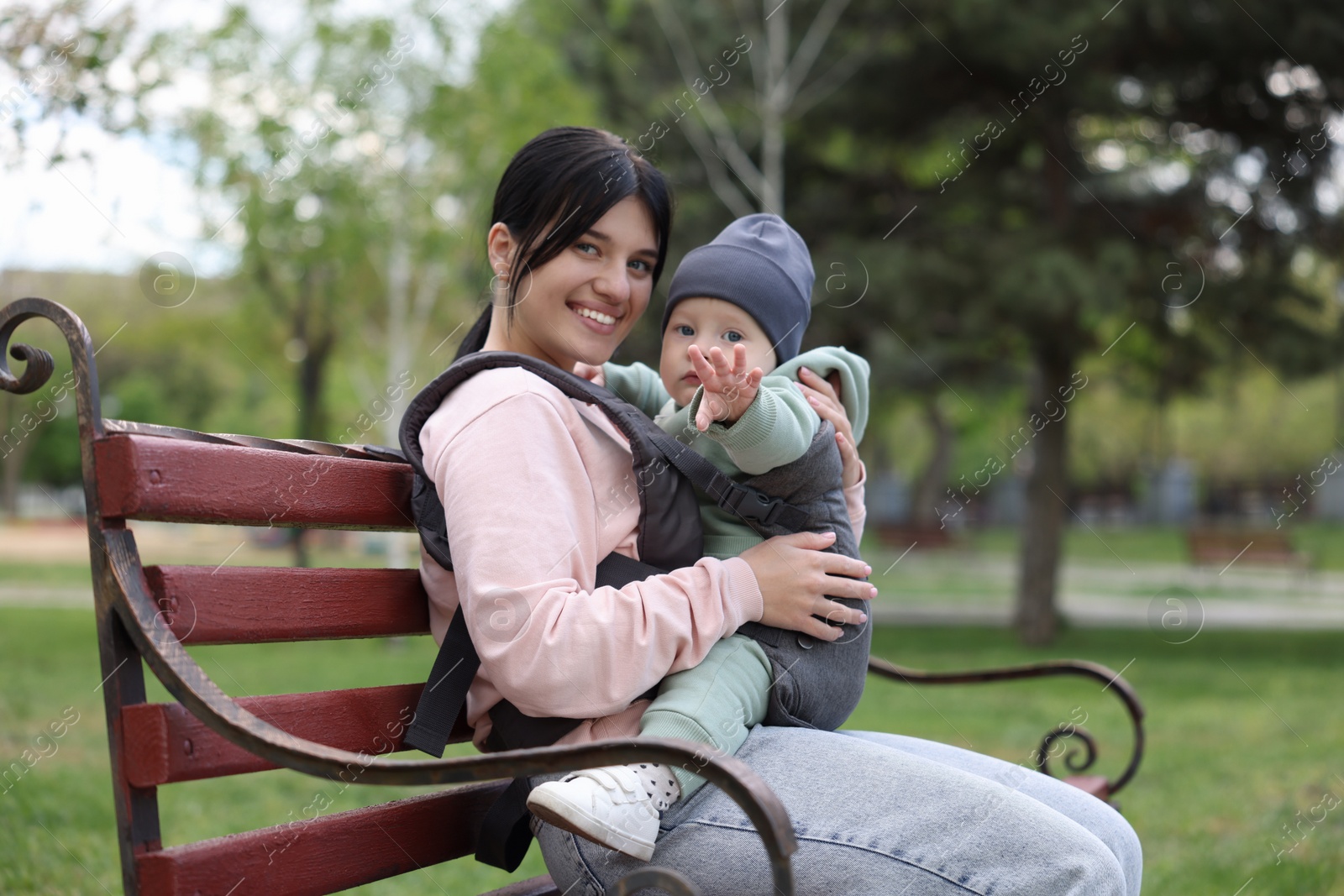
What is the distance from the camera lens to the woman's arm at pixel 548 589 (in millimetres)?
1701

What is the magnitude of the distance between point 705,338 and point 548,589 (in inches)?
26.6

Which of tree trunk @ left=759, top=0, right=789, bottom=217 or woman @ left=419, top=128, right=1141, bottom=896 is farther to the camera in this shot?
tree trunk @ left=759, top=0, right=789, bottom=217

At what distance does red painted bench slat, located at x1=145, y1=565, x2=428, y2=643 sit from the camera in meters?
1.71

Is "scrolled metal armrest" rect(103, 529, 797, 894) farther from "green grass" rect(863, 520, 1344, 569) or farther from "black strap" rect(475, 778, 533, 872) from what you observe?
"green grass" rect(863, 520, 1344, 569)

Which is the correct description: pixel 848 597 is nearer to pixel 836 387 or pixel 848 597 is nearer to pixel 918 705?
pixel 836 387

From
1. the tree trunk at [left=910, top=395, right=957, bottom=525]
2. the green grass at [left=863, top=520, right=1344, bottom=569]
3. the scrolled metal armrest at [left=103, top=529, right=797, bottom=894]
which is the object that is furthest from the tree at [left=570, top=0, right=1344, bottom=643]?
the tree trunk at [left=910, top=395, right=957, bottom=525]

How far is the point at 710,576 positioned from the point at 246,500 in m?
0.68

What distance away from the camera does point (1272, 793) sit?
5.79m

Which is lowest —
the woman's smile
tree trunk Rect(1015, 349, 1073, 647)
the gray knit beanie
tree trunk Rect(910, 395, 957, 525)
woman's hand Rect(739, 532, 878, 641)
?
tree trunk Rect(910, 395, 957, 525)

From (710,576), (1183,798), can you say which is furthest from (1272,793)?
(710,576)

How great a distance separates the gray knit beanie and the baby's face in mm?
15

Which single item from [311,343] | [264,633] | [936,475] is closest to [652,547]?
[264,633]

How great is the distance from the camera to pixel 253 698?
1.77m

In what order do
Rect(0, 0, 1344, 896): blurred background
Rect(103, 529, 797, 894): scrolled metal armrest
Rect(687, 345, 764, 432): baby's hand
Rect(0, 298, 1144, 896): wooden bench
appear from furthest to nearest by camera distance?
Rect(0, 0, 1344, 896): blurred background
Rect(687, 345, 764, 432): baby's hand
Rect(0, 298, 1144, 896): wooden bench
Rect(103, 529, 797, 894): scrolled metal armrest
